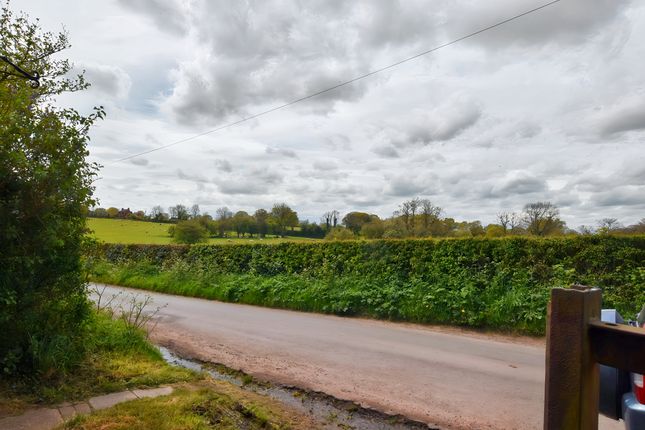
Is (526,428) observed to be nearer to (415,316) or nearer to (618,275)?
(415,316)

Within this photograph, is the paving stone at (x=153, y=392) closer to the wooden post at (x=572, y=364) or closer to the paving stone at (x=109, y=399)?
the paving stone at (x=109, y=399)

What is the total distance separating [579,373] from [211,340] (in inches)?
320

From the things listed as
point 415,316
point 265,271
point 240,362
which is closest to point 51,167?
point 240,362

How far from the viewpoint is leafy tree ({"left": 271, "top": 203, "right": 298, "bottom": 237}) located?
112 feet

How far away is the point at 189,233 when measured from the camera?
1393 inches

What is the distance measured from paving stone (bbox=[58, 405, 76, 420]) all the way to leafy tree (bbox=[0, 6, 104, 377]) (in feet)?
2.80

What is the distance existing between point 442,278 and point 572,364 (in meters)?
11.1

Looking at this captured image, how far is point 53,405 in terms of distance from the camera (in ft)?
14.2

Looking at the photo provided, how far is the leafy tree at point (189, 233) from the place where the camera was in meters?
35.1

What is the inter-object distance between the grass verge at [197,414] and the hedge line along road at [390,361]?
1.01 metres

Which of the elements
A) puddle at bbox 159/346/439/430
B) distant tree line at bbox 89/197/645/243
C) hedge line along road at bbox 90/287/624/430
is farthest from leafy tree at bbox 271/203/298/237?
puddle at bbox 159/346/439/430

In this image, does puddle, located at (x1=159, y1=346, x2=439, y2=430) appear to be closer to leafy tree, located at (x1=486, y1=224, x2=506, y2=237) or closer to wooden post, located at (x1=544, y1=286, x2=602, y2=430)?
wooden post, located at (x1=544, y1=286, x2=602, y2=430)

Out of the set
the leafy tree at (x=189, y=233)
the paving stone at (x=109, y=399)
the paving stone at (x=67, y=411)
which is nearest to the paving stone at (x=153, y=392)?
the paving stone at (x=109, y=399)

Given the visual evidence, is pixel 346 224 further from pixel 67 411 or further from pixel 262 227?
pixel 67 411
